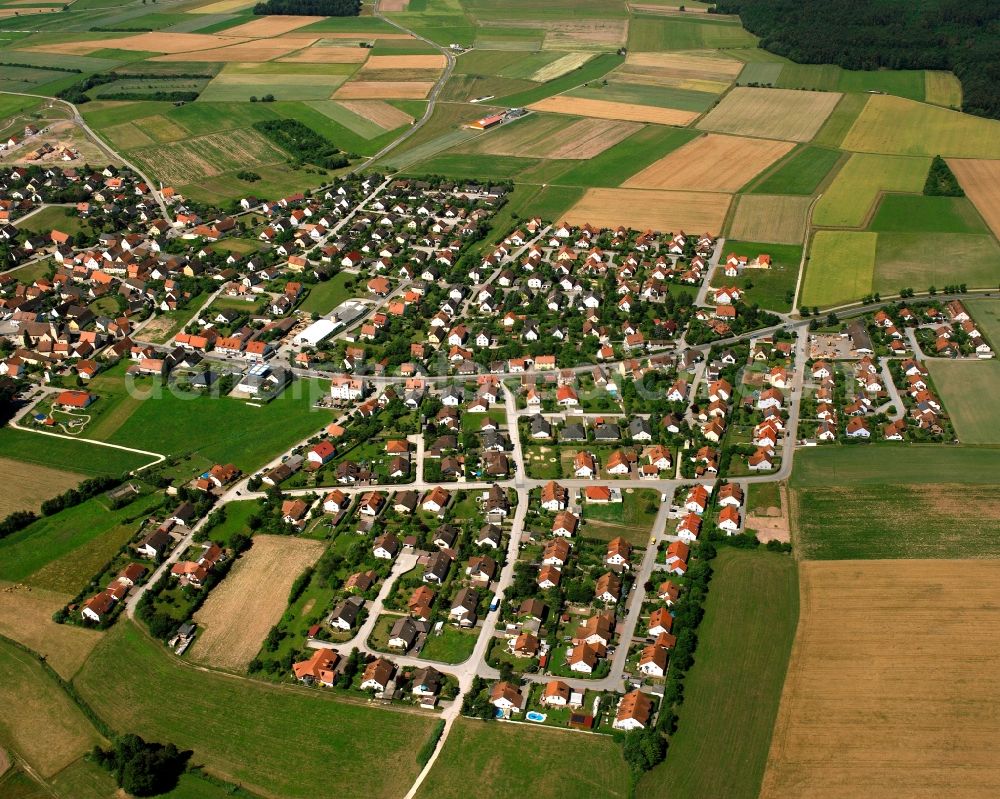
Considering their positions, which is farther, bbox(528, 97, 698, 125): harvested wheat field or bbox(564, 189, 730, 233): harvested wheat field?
bbox(528, 97, 698, 125): harvested wheat field

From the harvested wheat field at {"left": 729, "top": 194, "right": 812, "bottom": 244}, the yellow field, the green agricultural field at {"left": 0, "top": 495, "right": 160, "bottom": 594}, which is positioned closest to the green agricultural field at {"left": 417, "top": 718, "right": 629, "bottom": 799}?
the green agricultural field at {"left": 0, "top": 495, "right": 160, "bottom": 594}

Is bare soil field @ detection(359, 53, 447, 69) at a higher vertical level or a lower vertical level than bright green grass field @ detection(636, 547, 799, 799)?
higher

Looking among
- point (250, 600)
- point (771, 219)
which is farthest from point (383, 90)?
point (250, 600)

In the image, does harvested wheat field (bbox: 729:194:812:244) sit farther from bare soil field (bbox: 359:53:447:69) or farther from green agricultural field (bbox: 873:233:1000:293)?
bare soil field (bbox: 359:53:447:69)

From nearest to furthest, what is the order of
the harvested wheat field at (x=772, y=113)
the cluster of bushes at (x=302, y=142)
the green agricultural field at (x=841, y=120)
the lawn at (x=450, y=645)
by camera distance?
1. the lawn at (x=450, y=645)
2. the cluster of bushes at (x=302, y=142)
3. the green agricultural field at (x=841, y=120)
4. the harvested wheat field at (x=772, y=113)

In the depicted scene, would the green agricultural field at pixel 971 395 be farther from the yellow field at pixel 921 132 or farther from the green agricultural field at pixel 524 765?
the yellow field at pixel 921 132

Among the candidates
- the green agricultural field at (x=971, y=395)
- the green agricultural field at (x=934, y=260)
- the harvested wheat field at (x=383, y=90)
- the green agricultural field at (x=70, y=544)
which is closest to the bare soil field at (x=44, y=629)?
the green agricultural field at (x=70, y=544)
